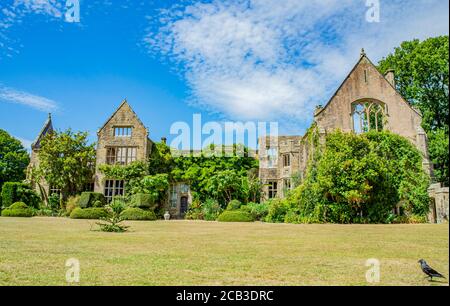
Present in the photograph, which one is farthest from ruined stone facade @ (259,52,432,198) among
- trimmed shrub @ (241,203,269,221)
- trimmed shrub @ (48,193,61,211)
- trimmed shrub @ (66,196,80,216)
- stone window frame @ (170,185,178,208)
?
trimmed shrub @ (48,193,61,211)

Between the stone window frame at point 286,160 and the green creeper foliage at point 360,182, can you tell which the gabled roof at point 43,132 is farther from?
the green creeper foliage at point 360,182

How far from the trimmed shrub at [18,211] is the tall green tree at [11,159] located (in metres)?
11.3

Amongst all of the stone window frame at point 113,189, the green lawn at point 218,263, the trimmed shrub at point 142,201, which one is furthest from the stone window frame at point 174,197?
the green lawn at point 218,263

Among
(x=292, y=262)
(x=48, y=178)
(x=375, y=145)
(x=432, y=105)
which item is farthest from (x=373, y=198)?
(x=48, y=178)

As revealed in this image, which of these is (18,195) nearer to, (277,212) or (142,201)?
(142,201)

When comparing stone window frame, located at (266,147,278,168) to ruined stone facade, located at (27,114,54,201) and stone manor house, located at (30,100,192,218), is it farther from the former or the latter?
ruined stone facade, located at (27,114,54,201)

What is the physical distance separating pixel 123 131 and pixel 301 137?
16.7m

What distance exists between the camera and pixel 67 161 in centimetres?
2950

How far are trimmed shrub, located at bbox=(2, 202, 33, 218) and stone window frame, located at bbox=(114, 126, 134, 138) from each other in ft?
32.0

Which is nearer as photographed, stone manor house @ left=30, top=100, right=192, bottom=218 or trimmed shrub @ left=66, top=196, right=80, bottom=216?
trimmed shrub @ left=66, top=196, right=80, bottom=216

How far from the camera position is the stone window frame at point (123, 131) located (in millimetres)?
31750

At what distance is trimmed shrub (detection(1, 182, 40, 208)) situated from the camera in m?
27.8

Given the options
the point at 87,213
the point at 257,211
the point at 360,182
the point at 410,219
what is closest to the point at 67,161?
the point at 87,213
